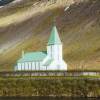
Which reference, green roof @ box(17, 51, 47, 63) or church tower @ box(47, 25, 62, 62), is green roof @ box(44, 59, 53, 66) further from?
green roof @ box(17, 51, 47, 63)

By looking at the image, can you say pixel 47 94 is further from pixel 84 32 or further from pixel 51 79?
pixel 84 32

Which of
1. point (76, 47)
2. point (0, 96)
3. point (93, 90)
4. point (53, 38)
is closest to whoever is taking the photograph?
point (93, 90)

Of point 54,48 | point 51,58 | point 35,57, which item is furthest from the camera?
point 35,57

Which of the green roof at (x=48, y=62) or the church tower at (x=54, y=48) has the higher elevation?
the church tower at (x=54, y=48)

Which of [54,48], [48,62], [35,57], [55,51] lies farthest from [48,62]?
[35,57]

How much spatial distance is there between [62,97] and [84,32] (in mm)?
95449

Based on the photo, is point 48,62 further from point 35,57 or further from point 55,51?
point 35,57

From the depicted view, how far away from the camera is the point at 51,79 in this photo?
109125 mm

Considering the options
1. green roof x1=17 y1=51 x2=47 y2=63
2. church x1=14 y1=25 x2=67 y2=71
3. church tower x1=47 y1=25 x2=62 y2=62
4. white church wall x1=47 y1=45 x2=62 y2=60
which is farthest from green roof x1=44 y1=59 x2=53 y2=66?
green roof x1=17 y1=51 x2=47 y2=63

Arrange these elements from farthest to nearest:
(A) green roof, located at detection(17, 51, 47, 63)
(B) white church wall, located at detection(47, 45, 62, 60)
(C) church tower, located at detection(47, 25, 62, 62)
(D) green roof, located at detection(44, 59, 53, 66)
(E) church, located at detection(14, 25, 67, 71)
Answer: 1. (A) green roof, located at detection(17, 51, 47, 63)
2. (B) white church wall, located at detection(47, 45, 62, 60)
3. (C) church tower, located at detection(47, 25, 62, 62)
4. (E) church, located at detection(14, 25, 67, 71)
5. (D) green roof, located at detection(44, 59, 53, 66)

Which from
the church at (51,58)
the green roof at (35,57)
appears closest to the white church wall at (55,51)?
the church at (51,58)

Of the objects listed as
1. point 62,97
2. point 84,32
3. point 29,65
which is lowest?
point 62,97

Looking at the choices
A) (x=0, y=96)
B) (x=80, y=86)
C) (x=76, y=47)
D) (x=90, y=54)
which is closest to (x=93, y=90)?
(x=80, y=86)

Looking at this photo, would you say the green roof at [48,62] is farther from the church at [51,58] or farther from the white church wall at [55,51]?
the white church wall at [55,51]
